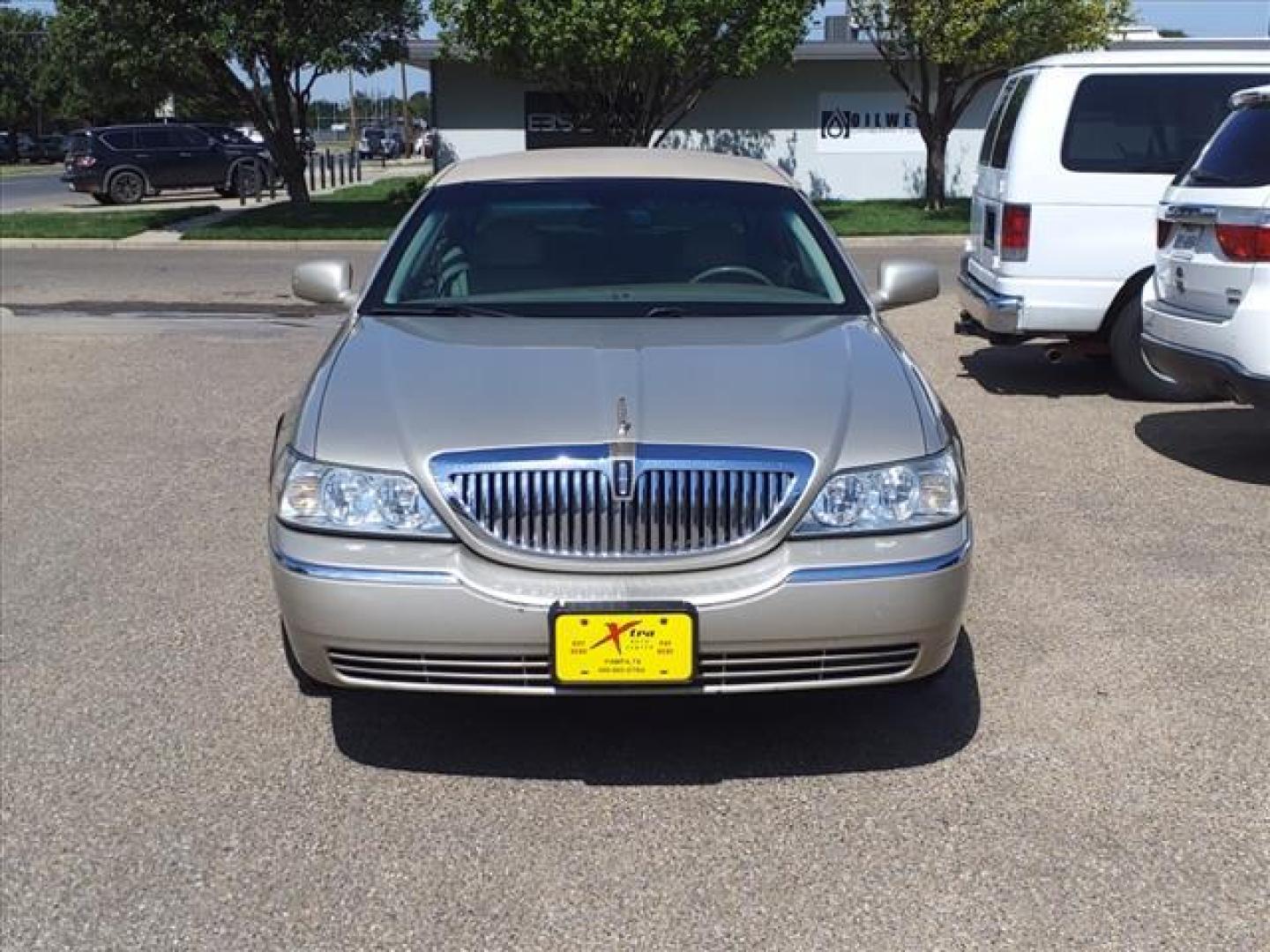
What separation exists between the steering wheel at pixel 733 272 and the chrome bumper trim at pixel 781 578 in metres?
1.67

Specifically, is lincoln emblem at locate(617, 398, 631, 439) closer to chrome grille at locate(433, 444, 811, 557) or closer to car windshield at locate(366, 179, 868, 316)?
chrome grille at locate(433, 444, 811, 557)

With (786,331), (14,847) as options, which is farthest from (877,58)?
(14,847)

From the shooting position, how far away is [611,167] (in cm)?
530

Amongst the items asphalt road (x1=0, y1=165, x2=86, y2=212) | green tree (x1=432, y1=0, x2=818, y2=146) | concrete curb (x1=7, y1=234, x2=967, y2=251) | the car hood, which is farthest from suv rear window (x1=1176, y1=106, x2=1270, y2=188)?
asphalt road (x1=0, y1=165, x2=86, y2=212)

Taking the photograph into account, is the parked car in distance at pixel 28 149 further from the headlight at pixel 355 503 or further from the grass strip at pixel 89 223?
the headlight at pixel 355 503

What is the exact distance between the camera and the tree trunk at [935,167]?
80.7 ft

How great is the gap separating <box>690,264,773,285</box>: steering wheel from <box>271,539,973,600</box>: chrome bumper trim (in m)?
1.67

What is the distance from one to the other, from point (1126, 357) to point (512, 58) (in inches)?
605

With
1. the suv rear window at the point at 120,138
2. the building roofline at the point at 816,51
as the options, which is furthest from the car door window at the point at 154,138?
the building roofline at the point at 816,51

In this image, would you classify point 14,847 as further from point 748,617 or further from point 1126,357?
point 1126,357

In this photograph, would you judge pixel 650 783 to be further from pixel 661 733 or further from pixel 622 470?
pixel 622 470

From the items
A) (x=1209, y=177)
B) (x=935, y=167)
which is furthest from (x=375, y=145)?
(x=1209, y=177)

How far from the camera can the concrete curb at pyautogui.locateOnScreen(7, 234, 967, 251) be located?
20.6 meters

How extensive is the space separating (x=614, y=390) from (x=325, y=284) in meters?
1.87
